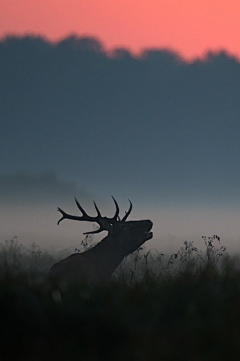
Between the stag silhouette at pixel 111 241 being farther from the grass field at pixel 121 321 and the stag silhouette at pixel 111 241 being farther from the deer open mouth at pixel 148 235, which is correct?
the grass field at pixel 121 321

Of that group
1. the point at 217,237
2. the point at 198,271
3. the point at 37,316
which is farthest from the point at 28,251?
the point at 37,316

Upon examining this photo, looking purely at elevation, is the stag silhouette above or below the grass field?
above

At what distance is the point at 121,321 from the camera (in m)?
6.12

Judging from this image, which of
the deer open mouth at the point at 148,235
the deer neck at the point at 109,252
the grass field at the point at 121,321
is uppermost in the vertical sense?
the deer open mouth at the point at 148,235

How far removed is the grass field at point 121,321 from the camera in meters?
5.74

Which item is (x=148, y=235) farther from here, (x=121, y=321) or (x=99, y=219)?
(x=121, y=321)

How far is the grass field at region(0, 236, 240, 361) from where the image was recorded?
5.74 m

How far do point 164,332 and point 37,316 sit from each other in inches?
36.8

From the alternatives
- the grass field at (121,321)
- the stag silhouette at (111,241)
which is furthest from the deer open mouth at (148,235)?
the grass field at (121,321)

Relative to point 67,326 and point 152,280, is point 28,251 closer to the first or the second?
point 152,280

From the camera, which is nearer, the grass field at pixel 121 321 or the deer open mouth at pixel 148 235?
the grass field at pixel 121 321

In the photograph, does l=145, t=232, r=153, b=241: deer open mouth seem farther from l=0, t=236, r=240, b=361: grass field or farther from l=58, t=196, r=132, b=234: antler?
l=0, t=236, r=240, b=361: grass field

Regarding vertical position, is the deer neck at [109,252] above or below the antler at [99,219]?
below

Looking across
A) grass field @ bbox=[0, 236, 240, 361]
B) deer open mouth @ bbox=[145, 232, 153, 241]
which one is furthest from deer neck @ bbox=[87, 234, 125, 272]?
grass field @ bbox=[0, 236, 240, 361]
